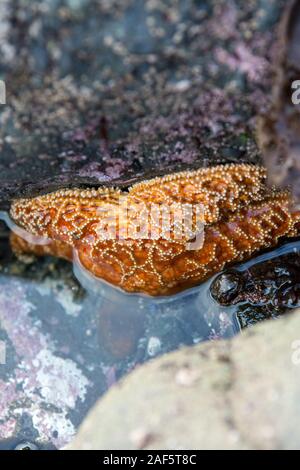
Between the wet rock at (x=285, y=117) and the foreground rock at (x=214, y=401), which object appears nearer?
the foreground rock at (x=214, y=401)

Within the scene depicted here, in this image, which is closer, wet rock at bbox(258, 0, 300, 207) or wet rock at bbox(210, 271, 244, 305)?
wet rock at bbox(258, 0, 300, 207)

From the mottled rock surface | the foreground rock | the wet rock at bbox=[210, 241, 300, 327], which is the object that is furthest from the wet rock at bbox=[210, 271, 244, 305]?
the foreground rock

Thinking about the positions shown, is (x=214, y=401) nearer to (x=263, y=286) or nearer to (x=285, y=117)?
(x=285, y=117)

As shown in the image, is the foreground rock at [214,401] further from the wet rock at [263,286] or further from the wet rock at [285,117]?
the wet rock at [263,286]

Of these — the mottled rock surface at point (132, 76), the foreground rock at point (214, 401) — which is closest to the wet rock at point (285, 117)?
the mottled rock surface at point (132, 76)

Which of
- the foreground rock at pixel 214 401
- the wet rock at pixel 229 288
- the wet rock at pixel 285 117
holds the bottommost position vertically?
the wet rock at pixel 229 288

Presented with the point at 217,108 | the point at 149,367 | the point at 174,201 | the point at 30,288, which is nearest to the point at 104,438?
the point at 149,367

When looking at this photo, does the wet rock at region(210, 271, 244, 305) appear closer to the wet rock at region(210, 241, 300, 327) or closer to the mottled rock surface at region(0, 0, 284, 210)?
the wet rock at region(210, 241, 300, 327)

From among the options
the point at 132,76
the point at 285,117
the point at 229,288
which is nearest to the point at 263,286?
the point at 229,288

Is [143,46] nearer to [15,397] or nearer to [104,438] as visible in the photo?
[104,438]
